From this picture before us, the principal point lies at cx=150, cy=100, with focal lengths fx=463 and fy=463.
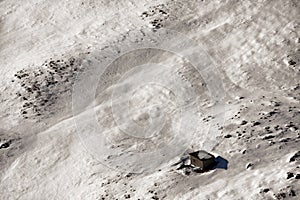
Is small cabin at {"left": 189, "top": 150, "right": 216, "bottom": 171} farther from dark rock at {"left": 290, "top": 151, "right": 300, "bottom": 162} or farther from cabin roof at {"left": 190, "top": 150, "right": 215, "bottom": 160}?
dark rock at {"left": 290, "top": 151, "right": 300, "bottom": 162}

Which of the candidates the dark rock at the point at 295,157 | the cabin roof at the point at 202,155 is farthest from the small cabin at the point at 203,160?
the dark rock at the point at 295,157

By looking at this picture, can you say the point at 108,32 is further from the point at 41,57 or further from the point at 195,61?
the point at 195,61

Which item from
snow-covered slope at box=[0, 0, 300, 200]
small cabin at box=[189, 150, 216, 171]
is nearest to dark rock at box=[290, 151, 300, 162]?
snow-covered slope at box=[0, 0, 300, 200]

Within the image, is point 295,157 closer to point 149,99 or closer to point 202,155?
point 202,155

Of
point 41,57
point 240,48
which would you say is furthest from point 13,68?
point 240,48

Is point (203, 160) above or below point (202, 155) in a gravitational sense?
below

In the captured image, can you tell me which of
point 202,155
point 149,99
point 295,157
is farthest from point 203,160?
point 149,99

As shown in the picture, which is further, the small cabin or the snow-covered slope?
the snow-covered slope

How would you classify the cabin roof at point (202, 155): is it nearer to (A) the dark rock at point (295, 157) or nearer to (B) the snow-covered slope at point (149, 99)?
(B) the snow-covered slope at point (149, 99)
